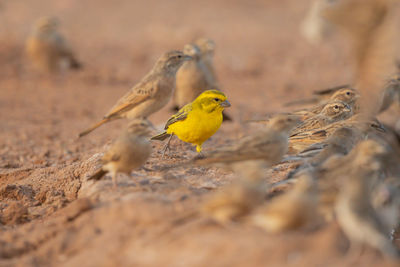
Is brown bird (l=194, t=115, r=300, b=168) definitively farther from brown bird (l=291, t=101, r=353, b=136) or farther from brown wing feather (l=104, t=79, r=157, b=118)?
brown wing feather (l=104, t=79, r=157, b=118)

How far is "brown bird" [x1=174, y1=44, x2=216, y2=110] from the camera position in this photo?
9.48m

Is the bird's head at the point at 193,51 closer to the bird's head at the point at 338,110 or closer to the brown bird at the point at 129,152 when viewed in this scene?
the bird's head at the point at 338,110

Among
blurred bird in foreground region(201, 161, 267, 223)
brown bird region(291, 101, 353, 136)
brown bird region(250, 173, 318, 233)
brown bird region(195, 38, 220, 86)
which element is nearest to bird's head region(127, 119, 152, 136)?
blurred bird in foreground region(201, 161, 267, 223)

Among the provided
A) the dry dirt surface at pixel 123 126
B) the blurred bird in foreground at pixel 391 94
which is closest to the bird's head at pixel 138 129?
the dry dirt surface at pixel 123 126

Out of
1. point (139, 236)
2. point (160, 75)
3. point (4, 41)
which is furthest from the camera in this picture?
point (4, 41)

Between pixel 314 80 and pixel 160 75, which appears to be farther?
pixel 314 80

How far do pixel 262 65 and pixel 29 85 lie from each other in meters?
6.51

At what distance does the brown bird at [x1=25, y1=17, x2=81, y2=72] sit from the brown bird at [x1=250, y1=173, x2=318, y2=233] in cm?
1186

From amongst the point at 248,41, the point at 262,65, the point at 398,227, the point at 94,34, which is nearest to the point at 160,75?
the point at 398,227

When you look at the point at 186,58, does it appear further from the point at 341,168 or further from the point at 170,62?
the point at 341,168

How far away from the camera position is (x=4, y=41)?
17.5 meters

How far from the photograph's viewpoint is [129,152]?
18.2 feet

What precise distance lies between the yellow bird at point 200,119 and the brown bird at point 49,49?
8.95 m

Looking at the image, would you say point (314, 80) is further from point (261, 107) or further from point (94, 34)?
point (94, 34)
